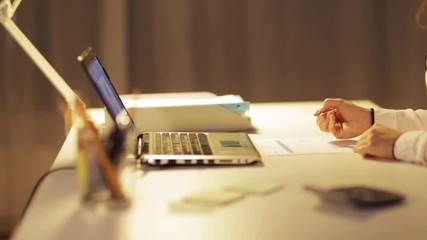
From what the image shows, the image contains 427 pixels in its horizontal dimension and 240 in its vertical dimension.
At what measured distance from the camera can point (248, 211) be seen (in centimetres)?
115

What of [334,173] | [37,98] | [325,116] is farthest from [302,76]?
[334,173]

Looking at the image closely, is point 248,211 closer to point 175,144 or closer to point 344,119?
point 175,144

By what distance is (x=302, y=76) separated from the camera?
322 centimetres

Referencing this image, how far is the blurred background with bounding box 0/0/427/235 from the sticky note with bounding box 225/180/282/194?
1.82 metres

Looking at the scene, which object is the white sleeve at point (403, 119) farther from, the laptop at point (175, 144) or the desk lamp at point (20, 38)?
the desk lamp at point (20, 38)

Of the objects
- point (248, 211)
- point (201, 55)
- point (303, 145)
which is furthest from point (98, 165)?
point (201, 55)

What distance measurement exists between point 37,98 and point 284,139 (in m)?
1.62

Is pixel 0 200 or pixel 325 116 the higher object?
pixel 325 116

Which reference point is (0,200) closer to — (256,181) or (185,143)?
(185,143)

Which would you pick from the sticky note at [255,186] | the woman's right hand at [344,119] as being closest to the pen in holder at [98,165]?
the sticky note at [255,186]

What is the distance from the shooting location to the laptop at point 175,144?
1.45 m

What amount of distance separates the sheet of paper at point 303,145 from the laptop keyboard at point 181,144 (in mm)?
146

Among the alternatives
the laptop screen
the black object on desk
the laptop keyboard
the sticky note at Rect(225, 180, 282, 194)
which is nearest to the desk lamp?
the laptop screen

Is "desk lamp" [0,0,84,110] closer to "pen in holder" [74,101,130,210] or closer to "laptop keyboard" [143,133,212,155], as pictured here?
"laptop keyboard" [143,133,212,155]
